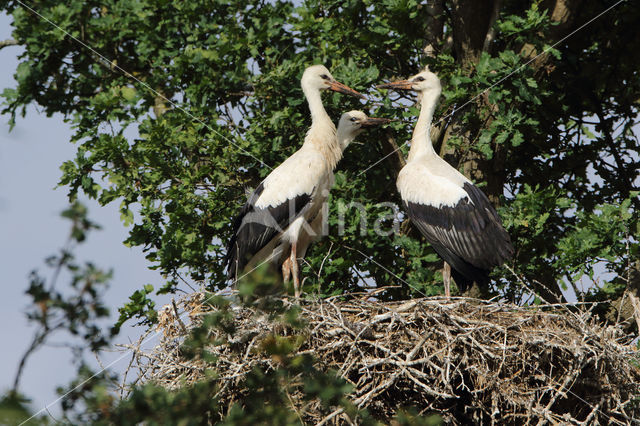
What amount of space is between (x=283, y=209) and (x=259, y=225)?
0.21 metres

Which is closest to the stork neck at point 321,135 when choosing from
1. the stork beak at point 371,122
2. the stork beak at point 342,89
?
the stork beak at point 342,89

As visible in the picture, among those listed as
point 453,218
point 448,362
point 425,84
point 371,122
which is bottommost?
point 448,362

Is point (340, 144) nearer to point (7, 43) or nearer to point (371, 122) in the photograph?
point (371, 122)

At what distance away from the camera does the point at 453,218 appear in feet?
22.6

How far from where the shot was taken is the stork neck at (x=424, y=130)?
7.34 m

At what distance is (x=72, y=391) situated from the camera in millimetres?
3238

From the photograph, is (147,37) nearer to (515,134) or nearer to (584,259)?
(515,134)

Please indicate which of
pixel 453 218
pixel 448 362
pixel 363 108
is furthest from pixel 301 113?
pixel 448 362

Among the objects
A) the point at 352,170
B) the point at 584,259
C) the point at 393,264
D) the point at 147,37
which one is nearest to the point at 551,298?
the point at 584,259

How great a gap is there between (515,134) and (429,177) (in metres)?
1.04

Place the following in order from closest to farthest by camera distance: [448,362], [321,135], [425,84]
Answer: [448,362]
[321,135]
[425,84]

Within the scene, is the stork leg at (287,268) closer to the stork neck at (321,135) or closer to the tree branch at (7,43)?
the stork neck at (321,135)

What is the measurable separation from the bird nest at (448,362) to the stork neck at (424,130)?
1831mm

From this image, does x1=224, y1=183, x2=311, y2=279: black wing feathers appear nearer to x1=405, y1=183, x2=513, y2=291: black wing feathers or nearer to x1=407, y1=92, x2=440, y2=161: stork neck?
x1=405, y1=183, x2=513, y2=291: black wing feathers
